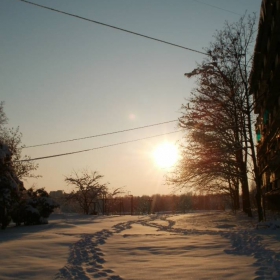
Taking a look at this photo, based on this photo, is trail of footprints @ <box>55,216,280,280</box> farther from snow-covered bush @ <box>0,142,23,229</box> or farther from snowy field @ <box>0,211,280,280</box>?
snow-covered bush @ <box>0,142,23,229</box>

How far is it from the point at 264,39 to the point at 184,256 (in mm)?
18817

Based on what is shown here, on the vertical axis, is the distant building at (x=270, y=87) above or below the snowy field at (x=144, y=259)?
above

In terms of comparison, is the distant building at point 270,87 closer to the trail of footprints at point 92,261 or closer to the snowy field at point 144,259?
the snowy field at point 144,259

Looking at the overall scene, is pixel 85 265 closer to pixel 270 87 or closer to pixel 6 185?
pixel 6 185

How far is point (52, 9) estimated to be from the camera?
Result: 7.82 metres

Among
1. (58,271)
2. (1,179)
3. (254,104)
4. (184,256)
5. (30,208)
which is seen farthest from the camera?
(30,208)

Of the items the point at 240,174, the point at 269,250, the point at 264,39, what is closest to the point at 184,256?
the point at 269,250

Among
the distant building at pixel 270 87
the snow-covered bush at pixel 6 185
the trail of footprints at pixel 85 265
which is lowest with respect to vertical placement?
the trail of footprints at pixel 85 265

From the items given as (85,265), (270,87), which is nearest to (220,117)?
(270,87)

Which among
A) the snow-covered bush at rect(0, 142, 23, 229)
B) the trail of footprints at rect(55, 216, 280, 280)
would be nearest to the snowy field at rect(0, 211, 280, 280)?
the trail of footprints at rect(55, 216, 280, 280)

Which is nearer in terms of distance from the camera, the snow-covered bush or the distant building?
the snow-covered bush

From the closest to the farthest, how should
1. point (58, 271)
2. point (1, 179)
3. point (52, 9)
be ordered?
point (58, 271) < point (52, 9) < point (1, 179)

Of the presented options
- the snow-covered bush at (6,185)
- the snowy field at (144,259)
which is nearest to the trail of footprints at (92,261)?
the snowy field at (144,259)

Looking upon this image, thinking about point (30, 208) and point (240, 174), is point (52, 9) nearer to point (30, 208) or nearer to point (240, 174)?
point (30, 208)
